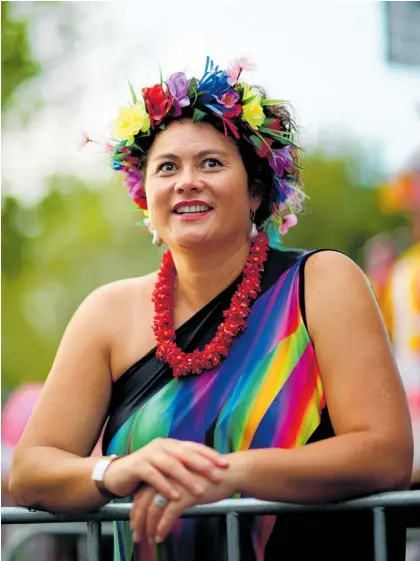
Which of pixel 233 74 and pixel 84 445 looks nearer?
pixel 84 445

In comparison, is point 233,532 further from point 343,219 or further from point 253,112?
point 343,219

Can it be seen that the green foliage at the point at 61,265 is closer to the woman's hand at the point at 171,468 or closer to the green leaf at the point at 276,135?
the green leaf at the point at 276,135

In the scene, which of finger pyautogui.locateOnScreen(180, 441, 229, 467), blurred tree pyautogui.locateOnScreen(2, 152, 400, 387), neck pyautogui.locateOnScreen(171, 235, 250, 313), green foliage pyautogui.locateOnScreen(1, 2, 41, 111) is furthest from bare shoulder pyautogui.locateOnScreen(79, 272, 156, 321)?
blurred tree pyautogui.locateOnScreen(2, 152, 400, 387)

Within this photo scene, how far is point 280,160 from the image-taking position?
2.60m

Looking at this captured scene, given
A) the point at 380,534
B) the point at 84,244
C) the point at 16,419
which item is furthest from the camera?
the point at 84,244

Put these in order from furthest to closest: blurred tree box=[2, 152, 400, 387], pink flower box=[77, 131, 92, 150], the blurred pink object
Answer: blurred tree box=[2, 152, 400, 387] → the blurred pink object → pink flower box=[77, 131, 92, 150]

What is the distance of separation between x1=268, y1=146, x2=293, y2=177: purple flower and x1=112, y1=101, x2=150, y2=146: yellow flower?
34 centimetres

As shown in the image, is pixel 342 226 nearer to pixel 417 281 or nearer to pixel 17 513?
pixel 417 281

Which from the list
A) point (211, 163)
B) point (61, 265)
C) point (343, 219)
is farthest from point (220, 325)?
point (343, 219)

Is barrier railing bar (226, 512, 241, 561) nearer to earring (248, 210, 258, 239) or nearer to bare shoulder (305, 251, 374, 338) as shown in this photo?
bare shoulder (305, 251, 374, 338)

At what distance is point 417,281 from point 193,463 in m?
7.08

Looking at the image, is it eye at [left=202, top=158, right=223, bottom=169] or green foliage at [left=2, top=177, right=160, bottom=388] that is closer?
eye at [left=202, top=158, right=223, bottom=169]

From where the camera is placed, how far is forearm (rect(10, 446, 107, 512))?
218 centimetres

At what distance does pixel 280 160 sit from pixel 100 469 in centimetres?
96
